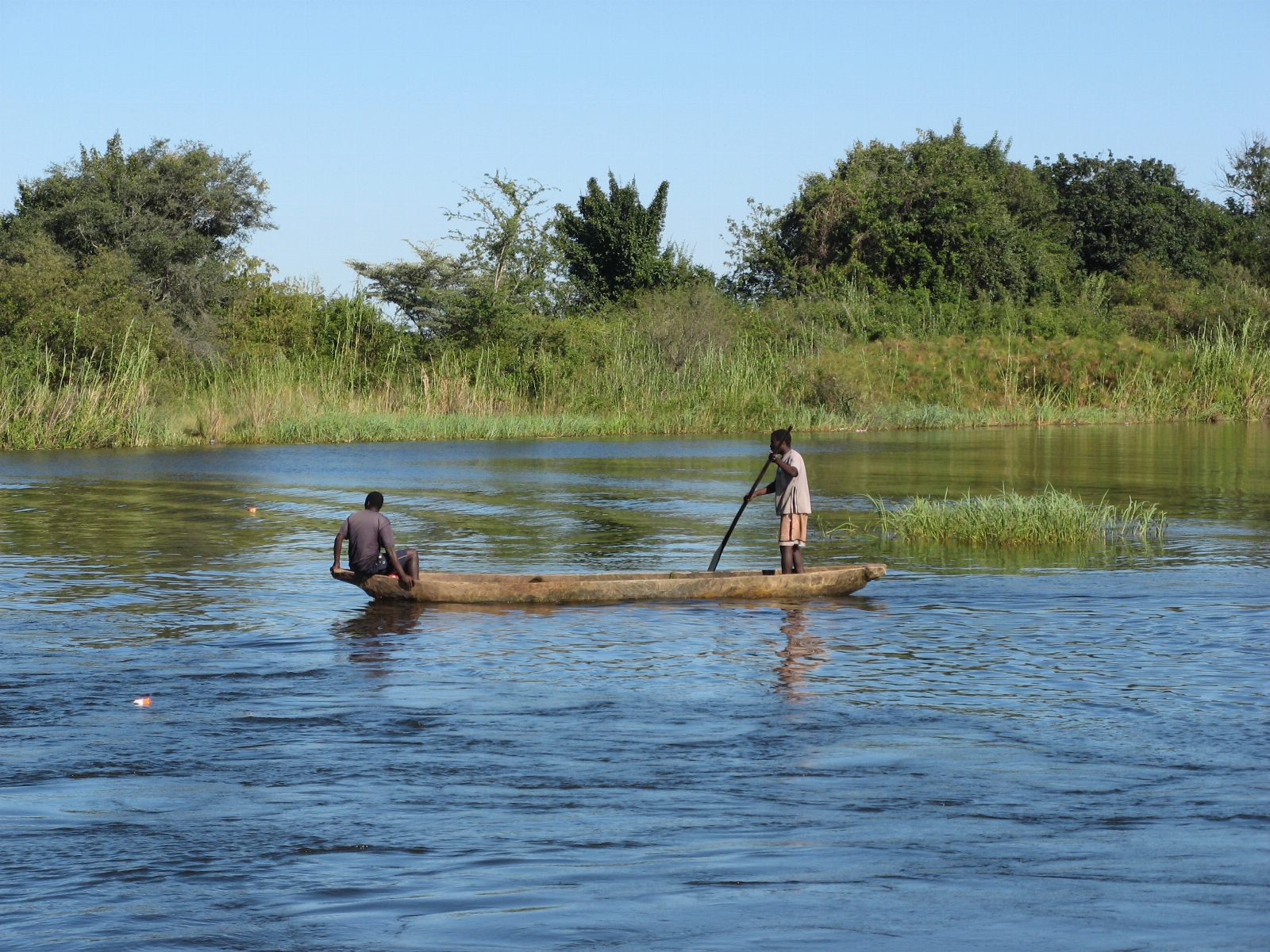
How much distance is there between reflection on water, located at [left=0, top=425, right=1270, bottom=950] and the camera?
544 cm

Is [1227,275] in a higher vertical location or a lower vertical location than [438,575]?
higher

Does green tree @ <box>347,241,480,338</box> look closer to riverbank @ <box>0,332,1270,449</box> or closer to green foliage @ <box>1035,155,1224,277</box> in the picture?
riverbank @ <box>0,332,1270,449</box>

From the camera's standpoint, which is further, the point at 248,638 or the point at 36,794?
the point at 248,638

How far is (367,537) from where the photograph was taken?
1220cm

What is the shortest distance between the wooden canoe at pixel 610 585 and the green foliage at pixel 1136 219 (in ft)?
167

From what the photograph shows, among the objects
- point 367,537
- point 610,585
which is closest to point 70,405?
point 367,537

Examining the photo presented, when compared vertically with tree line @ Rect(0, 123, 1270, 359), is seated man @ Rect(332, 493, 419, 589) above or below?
below

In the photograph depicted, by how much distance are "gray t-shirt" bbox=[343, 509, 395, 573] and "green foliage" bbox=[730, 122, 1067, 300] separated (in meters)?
41.7

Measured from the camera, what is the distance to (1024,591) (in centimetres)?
1348

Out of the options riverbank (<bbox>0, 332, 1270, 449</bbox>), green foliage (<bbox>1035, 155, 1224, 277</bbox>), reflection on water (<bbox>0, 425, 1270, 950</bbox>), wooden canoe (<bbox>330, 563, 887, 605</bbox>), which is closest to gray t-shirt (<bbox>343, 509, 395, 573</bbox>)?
wooden canoe (<bbox>330, 563, 887, 605</bbox>)

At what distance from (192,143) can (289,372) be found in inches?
443

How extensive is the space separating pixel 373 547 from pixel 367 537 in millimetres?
94

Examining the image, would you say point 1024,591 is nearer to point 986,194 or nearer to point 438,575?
point 438,575

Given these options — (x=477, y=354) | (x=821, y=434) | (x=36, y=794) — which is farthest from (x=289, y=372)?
(x=36, y=794)
